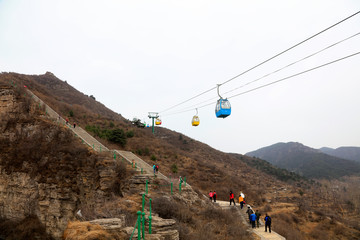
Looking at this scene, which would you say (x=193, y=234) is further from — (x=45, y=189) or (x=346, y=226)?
(x=346, y=226)

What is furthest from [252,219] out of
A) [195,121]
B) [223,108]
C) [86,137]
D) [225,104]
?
[86,137]

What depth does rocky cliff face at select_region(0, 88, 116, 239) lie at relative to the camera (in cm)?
1716

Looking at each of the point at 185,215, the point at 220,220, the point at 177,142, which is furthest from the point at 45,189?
the point at 177,142

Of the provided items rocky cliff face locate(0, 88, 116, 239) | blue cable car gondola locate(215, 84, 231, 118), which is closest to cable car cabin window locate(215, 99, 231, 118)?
blue cable car gondola locate(215, 84, 231, 118)

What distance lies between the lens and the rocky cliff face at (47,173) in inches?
675

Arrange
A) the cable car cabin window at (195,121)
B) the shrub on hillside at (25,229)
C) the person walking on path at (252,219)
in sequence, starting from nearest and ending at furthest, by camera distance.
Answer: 1. the person walking on path at (252,219)
2. the shrub on hillside at (25,229)
3. the cable car cabin window at (195,121)

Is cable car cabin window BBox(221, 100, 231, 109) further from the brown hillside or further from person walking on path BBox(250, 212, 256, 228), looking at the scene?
the brown hillside

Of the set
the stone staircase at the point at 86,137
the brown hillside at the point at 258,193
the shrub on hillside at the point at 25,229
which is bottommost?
the shrub on hillside at the point at 25,229

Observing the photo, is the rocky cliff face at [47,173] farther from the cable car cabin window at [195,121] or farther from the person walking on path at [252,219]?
the person walking on path at [252,219]

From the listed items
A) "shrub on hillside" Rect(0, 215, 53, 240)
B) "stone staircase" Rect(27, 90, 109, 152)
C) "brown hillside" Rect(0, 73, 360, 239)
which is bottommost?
"shrub on hillside" Rect(0, 215, 53, 240)

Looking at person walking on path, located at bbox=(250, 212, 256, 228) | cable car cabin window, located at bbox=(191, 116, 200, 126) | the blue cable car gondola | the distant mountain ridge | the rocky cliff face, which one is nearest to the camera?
the blue cable car gondola

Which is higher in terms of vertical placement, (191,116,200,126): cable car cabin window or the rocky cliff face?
(191,116,200,126): cable car cabin window

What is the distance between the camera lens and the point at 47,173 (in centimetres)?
1817

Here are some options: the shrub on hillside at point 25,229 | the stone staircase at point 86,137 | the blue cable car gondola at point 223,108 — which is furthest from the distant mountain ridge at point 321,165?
the shrub on hillside at point 25,229
